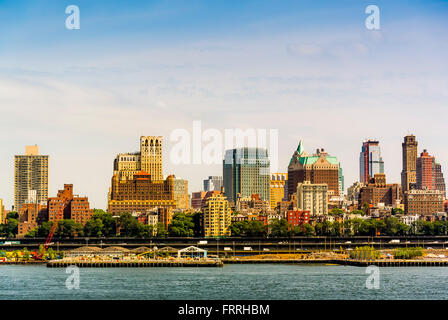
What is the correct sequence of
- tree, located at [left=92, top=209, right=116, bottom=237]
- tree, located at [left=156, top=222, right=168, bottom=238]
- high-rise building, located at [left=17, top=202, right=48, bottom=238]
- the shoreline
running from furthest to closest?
high-rise building, located at [left=17, top=202, right=48, bottom=238] < tree, located at [left=92, top=209, right=116, bottom=237] < tree, located at [left=156, top=222, right=168, bottom=238] < the shoreline

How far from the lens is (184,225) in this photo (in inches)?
5719

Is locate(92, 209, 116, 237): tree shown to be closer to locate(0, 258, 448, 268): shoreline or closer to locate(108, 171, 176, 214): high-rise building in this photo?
locate(108, 171, 176, 214): high-rise building

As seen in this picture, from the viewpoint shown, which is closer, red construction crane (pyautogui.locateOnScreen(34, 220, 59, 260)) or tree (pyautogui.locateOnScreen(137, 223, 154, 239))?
red construction crane (pyautogui.locateOnScreen(34, 220, 59, 260))

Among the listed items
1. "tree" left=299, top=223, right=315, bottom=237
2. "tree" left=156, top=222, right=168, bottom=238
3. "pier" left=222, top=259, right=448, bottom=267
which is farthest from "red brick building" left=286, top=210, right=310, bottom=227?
"pier" left=222, top=259, right=448, bottom=267

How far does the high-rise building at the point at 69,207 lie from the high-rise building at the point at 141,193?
2245 centimetres

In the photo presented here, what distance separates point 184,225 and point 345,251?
30999 mm

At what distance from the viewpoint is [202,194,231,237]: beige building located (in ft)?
468

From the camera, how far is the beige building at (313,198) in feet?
639

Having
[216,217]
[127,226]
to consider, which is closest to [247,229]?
[216,217]

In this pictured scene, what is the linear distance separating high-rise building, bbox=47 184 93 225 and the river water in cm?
6351

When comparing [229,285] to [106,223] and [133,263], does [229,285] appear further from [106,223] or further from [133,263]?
[106,223]

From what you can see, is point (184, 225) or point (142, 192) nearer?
point (184, 225)
